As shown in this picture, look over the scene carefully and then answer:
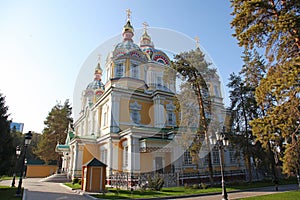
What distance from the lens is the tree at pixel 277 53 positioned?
8.08 metres

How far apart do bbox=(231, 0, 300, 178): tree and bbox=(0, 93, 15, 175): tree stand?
13.5 m

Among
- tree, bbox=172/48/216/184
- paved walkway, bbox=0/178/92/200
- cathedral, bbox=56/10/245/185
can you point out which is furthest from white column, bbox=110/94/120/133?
tree, bbox=172/48/216/184

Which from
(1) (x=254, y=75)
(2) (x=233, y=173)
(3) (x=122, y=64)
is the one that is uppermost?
(3) (x=122, y=64)

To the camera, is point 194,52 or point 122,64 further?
point 122,64

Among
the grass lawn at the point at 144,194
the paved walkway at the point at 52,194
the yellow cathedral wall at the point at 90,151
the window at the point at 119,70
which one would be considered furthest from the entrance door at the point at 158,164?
the window at the point at 119,70

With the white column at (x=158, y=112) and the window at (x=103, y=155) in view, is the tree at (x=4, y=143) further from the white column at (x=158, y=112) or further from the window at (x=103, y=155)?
the white column at (x=158, y=112)

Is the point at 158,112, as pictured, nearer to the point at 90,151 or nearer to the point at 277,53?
the point at 90,151

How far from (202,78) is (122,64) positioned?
33.4ft

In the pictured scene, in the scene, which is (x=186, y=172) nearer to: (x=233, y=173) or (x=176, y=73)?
(x=233, y=173)

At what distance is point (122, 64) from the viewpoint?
23750mm

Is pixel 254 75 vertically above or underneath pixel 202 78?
above

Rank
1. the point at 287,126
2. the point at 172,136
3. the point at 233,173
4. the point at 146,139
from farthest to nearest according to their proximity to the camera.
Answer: the point at 233,173
the point at 172,136
the point at 146,139
the point at 287,126

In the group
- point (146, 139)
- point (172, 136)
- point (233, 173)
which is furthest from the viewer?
point (233, 173)

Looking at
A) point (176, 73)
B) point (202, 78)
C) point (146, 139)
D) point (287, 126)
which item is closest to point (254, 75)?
point (202, 78)
